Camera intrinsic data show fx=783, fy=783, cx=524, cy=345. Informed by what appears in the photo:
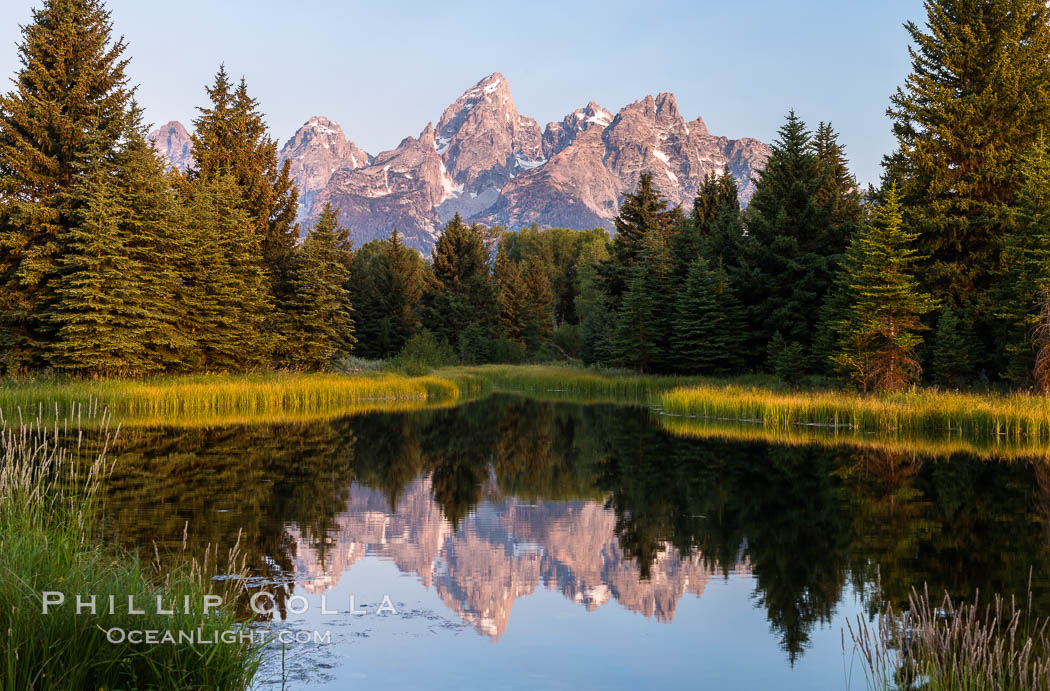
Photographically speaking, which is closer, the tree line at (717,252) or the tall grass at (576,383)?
the tree line at (717,252)

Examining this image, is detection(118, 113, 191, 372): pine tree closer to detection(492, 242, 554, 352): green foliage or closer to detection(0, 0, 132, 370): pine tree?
detection(0, 0, 132, 370): pine tree

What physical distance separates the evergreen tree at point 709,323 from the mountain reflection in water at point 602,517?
873 inches

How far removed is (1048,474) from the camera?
1719cm

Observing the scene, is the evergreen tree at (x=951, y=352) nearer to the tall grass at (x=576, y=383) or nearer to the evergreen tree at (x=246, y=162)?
the tall grass at (x=576, y=383)

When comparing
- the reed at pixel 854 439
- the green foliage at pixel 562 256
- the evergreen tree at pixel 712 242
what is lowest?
the reed at pixel 854 439

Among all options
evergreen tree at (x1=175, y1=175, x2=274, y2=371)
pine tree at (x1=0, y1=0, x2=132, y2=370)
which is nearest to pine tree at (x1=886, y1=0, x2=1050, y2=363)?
evergreen tree at (x1=175, y1=175, x2=274, y2=371)

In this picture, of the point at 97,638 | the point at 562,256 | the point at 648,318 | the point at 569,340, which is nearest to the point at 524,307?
the point at 569,340

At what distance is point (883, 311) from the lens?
31.1 m

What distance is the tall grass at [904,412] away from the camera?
2359 centimetres

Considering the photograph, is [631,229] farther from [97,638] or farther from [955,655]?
[97,638]

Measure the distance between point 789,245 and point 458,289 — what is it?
1753 inches

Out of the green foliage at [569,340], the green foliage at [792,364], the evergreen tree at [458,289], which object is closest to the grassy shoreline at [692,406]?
the green foliage at [792,364]

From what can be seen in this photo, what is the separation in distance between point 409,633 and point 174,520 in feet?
18.8

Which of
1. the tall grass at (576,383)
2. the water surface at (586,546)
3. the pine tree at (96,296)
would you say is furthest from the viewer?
the tall grass at (576,383)
